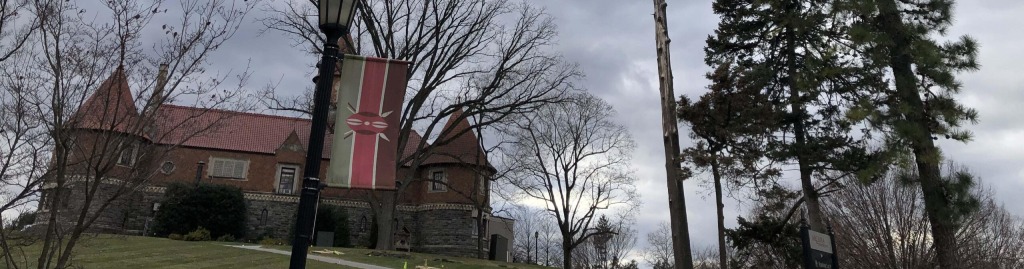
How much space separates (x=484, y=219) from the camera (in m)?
41.8

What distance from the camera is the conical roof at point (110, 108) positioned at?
8.08 m

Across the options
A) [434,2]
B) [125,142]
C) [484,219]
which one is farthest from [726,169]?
[484,219]

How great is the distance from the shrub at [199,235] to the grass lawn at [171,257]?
5.95 metres

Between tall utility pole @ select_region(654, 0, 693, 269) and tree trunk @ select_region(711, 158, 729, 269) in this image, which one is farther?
tree trunk @ select_region(711, 158, 729, 269)

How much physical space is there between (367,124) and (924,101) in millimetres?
13206

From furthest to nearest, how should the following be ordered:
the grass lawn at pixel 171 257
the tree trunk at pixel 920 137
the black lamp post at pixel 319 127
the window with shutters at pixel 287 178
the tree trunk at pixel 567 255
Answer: the window with shutters at pixel 287 178 < the tree trunk at pixel 567 255 < the grass lawn at pixel 171 257 < the tree trunk at pixel 920 137 < the black lamp post at pixel 319 127

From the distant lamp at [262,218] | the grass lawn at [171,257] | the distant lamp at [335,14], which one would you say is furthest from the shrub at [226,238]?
the distant lamp at [335,14]

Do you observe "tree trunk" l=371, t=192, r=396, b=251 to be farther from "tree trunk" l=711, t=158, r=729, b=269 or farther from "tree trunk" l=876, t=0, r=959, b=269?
"tree trunk" l=876, t=0, r=959, b=269

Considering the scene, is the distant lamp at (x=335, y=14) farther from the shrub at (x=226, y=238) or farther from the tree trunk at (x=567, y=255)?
the shrub at (x=226, y=238)

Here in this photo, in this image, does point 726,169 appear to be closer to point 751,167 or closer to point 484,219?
point 751,167

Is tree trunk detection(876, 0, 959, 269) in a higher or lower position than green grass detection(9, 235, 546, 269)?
higher

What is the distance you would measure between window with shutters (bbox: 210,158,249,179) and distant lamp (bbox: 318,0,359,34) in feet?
124

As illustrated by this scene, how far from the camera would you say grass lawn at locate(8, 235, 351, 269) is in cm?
2009

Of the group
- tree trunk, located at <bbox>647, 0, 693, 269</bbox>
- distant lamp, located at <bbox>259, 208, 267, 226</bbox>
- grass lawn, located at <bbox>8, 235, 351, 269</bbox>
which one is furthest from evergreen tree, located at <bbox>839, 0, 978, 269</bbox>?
distant lamp, located at <bbox>259, 208, 267, 226</bbox>
